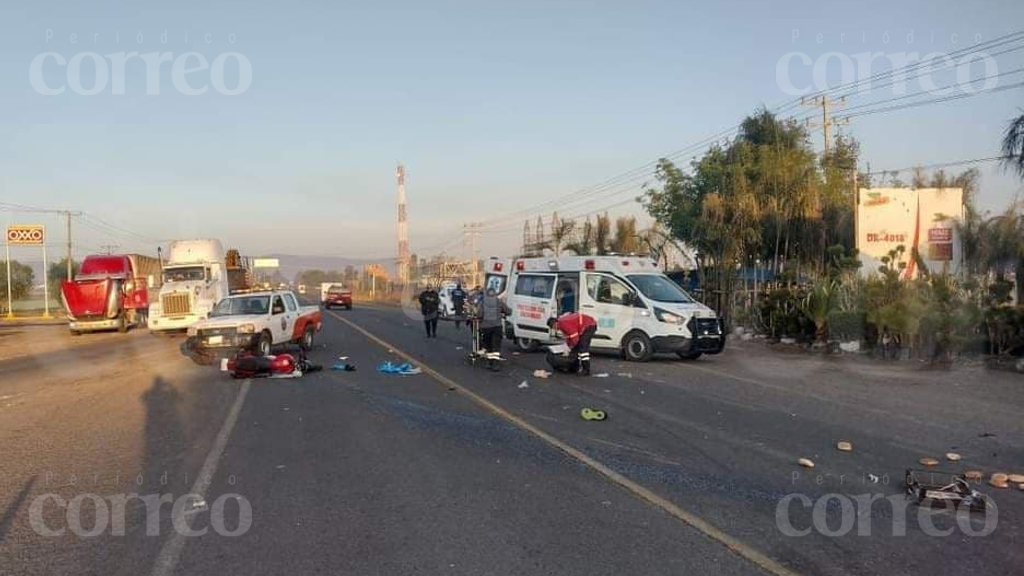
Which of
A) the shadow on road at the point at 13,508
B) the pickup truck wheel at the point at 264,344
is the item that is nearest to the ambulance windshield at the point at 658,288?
the pickup truck wheel at the point at 264,344

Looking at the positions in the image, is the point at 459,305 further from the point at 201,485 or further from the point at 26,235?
the point at 26,235

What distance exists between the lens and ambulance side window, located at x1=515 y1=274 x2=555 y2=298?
2061 centimetres

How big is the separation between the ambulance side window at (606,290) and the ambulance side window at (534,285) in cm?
113

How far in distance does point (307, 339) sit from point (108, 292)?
637 inches

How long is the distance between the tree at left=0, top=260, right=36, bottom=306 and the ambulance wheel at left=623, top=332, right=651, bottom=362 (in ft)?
215

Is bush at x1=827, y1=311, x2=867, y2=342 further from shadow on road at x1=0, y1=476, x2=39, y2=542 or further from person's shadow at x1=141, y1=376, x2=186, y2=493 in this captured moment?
shadow on road at x1=0, y1=476, x2=39, y2=542

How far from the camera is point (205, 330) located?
64.4ft

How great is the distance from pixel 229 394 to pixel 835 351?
45.5 ft

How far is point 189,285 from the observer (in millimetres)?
30719

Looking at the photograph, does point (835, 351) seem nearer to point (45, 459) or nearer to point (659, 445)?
point (659, 445)

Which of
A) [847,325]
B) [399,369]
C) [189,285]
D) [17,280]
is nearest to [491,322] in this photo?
[399,369]

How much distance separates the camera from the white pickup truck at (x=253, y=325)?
19.4 metres

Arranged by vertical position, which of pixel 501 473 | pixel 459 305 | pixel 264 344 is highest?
pixel 459 305

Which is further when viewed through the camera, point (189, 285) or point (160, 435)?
point (189, 285)
